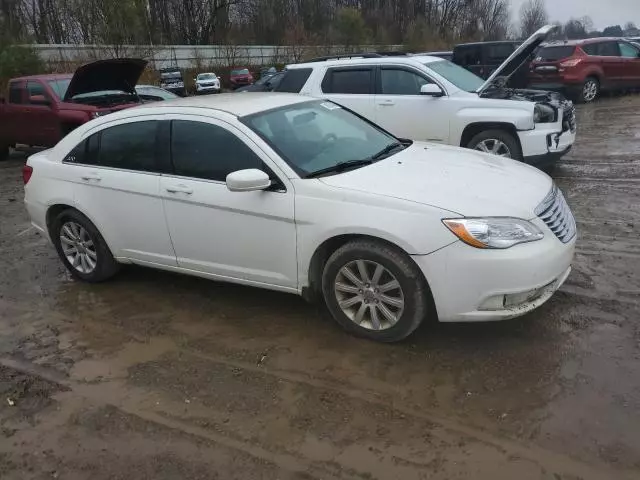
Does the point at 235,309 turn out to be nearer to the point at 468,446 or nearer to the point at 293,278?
the point at 293,278

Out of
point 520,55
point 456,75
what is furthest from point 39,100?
point 520,55

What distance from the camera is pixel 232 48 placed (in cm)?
3888

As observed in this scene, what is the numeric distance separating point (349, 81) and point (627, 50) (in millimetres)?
11969

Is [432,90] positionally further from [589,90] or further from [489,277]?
[589,90]

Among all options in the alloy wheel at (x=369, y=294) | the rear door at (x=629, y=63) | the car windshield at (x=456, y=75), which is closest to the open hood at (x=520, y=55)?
the car windshield at (x=456, y=75)

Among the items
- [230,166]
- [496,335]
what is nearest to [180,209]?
[230,166]

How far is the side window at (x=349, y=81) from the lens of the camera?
330 inches

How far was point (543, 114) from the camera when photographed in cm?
745

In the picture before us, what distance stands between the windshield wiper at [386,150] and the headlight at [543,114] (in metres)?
3.46

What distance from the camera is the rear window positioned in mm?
15852

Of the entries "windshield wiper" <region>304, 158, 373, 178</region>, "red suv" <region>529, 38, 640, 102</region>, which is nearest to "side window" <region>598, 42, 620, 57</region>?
"red suv" <region>529, 38, 640, 102</region>

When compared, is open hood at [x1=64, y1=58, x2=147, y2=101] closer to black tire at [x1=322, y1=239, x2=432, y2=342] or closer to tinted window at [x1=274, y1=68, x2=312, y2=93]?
tinted window at [x1=274, y1=68, x2=312, y2=93]

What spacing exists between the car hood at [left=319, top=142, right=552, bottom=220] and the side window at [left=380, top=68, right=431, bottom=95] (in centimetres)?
389

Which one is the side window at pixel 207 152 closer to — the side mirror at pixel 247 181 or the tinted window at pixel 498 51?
the side mirror at pixel 247 181
